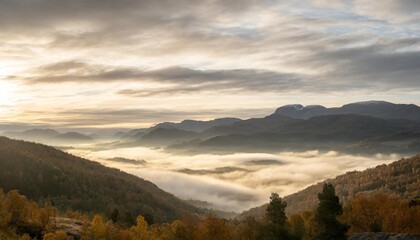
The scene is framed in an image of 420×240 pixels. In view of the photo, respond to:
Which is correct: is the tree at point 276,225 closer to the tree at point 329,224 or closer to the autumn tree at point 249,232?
the tree at point 329,224

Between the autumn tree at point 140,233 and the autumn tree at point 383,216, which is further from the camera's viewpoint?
the autumn tree at point 140,233

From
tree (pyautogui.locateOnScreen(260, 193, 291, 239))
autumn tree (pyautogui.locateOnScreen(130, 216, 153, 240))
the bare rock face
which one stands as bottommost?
autumn tree (pyautogui.locateOnScreen(130, 216, 153, 240))

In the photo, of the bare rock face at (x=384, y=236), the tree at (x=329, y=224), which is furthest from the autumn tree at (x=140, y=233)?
the bare rock face at (x=384, y=236)

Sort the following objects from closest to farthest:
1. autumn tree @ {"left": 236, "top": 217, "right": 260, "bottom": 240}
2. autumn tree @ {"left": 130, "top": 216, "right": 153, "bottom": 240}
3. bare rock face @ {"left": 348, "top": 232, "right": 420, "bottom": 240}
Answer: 1. bare rock face @ {"left": 348, "top": 232, "right": 420, "bottom": 240}
2. autumn tree @ {"left": 236, "top": 217, "right": 260, "bottom": 240}
3. autumn tree @ {"left": 130, "top": 216, "right": 153, "bottom": 240}

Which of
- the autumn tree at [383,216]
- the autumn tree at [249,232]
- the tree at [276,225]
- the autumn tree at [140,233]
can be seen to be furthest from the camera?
the autumn tree at [140,233]

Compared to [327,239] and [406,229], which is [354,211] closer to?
[406,229]

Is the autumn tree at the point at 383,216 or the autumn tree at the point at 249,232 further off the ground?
the autumn tree at the point at 383,216

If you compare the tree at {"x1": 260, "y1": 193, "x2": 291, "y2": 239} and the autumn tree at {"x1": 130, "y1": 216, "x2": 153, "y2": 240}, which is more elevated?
the tree at {"x1": 260, "y1": 193, "x2": 291, "y2": 239}

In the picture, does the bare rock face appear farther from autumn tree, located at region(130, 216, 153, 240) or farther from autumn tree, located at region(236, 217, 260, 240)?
autumn tree, located at region(130, 216, 153, 240)

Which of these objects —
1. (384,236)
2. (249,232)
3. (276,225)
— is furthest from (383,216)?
(384,236)

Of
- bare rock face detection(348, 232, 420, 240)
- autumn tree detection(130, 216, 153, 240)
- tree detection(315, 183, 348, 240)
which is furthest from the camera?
autumn tree detection(130, 216, 153, 240)

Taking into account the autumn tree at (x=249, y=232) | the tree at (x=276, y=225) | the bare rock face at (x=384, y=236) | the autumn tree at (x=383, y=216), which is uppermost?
the bare rock face at (x=384, y=236)

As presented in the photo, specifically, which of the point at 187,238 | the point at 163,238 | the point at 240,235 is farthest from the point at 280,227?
the point at 163,238

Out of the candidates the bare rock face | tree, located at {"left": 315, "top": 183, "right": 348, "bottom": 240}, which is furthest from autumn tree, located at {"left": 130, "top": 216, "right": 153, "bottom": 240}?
the bare rock face
